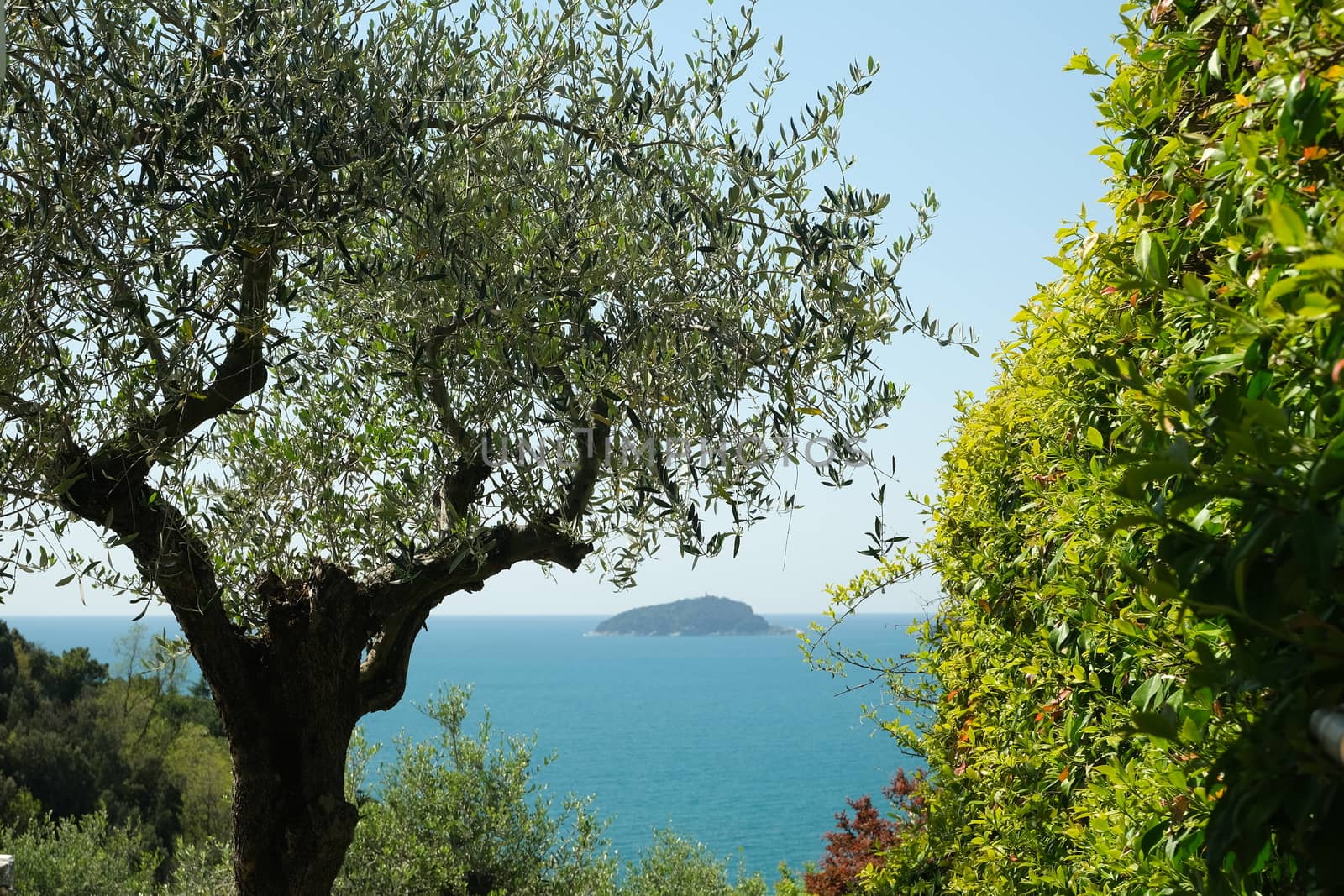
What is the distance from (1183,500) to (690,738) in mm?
84462

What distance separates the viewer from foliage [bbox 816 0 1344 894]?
46.9 inches

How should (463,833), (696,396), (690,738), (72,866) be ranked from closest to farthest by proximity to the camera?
(696,396) < (463,833) < (72,866) < (690,738)

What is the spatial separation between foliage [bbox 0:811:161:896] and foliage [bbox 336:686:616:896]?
562cm

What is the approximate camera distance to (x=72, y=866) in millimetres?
16281

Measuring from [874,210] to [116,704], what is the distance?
32.1m

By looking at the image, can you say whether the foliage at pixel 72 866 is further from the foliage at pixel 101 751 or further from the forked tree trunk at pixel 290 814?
the forked tree trunk at pixel 290 814

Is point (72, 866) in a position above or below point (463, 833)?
below

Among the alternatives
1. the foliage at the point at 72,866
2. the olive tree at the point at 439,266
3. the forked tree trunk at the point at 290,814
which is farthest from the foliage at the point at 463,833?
the olive tree at the point at 439,266

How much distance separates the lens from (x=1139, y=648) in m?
2.09

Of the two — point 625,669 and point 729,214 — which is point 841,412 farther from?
point 625,669

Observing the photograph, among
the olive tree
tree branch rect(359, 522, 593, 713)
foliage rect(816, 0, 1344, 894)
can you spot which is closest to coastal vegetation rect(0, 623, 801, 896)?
tree branch rect(359, 522, 593, 713)

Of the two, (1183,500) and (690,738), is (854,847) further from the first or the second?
(690,738)

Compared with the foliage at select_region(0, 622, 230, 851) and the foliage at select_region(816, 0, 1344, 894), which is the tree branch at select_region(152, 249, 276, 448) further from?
the foliage at select_region(0, 622, 230, 851)

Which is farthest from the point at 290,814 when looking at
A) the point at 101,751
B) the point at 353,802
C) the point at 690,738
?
the point at 690,738
